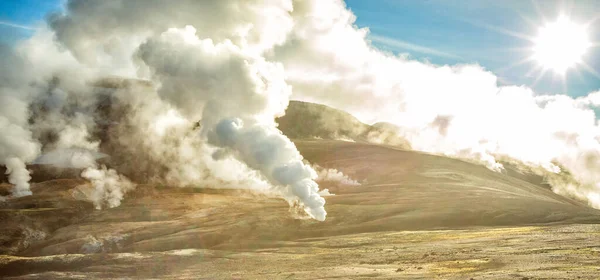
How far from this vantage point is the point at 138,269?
2667 inches

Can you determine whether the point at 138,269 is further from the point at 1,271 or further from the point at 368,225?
the point at 368,225

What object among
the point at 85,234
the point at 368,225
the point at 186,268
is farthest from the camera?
the point at 368,225

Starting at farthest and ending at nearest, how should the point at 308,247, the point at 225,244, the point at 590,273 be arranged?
the point at 225,244, the point at 308,247, the point at 590,273

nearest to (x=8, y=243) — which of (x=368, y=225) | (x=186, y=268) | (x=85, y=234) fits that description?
(x=85, y=234)

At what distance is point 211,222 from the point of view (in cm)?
10700

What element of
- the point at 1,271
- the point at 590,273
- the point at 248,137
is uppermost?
the point at 248,137

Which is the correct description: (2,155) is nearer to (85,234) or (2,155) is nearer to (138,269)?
(85,234)

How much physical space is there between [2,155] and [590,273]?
7099 inches

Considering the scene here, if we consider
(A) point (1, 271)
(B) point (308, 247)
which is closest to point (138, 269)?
(A) point (1, 271)

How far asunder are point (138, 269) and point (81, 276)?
23.1 feet

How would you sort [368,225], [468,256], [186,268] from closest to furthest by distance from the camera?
[468,256] < [186,268] < [368,225]

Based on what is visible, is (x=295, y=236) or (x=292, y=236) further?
(x=295, y=236)

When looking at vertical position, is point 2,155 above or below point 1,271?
above

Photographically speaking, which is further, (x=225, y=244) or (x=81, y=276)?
(x=225, y=244)
